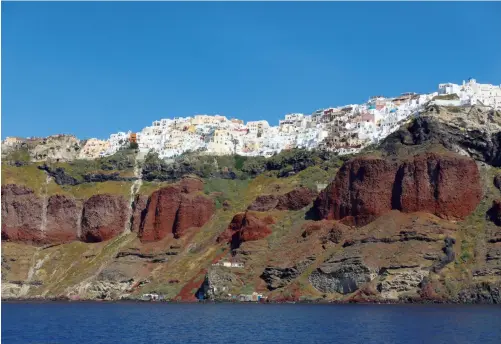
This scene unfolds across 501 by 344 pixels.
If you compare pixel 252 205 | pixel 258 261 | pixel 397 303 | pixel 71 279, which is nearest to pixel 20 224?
pixel 71 279

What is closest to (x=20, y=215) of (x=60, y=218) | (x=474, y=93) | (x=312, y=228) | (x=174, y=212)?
(x=60, y=218)

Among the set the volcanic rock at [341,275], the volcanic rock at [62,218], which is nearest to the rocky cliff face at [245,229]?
the volcanic rock at [341,275]

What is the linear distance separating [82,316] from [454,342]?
63391 millimetres

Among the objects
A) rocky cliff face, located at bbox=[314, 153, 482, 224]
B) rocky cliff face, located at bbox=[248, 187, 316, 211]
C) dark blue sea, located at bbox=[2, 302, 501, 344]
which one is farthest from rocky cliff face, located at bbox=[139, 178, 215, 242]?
dark blue sea, located at bbox=[2, 302, 501, 344]

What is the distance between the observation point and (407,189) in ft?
486

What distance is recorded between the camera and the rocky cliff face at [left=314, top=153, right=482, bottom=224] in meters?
145

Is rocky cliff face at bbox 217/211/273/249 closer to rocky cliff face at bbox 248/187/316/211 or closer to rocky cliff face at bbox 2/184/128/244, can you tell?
rocky cliff face at bbox 248/187/316/211

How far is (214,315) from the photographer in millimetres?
112188

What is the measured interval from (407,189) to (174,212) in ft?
198

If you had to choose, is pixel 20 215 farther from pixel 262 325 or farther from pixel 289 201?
pixel 262 325

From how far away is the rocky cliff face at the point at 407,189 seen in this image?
145375mm

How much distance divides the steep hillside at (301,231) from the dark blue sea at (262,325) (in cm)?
864

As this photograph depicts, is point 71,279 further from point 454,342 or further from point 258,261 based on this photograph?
point 454,342

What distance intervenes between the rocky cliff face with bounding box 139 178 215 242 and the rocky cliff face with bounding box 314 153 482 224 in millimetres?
35730
